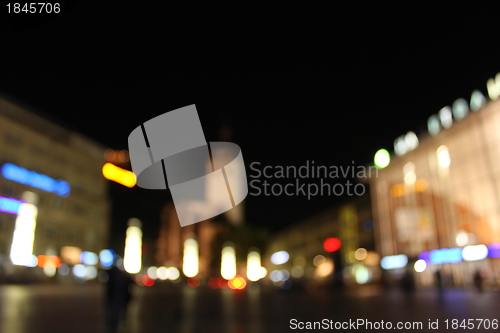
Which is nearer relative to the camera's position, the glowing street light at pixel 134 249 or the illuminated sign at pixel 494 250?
the illuminated sign at pixel 494 250

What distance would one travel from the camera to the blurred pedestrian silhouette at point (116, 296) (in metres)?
6.47

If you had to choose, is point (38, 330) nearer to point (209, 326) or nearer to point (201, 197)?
point (209, 326)

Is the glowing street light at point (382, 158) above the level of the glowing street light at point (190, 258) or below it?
above

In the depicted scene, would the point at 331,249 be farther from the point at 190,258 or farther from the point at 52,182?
the point at 190,258

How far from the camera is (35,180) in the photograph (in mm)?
52156

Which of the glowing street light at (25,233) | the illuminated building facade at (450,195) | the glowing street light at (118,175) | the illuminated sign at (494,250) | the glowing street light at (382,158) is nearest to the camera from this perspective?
the illuminated sign at (494,250)

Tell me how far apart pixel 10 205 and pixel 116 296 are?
48997 mm

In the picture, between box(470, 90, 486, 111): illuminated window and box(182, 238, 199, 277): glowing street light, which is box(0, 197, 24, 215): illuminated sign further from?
box(182, 238, 199, 277): glowing street light

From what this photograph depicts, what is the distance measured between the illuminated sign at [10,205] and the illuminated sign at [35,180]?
2693mm

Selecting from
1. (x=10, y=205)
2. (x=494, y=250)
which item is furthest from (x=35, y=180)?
(x=494, y=250)

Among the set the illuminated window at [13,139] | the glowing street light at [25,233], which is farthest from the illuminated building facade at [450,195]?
the illuminated window at [13,139]

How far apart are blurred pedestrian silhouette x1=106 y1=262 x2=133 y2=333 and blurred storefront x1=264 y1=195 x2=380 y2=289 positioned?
17.2 metres

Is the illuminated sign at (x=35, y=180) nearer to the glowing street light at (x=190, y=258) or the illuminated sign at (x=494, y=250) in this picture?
the illuminated sign at (x=494, y=250)

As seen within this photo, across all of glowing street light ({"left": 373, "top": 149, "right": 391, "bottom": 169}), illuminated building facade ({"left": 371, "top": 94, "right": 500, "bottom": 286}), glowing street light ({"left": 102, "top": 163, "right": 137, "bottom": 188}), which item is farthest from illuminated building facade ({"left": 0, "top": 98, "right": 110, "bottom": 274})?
illuminated building facade ({"left": 371, "top": 94, "right": 500, "bottom": 286})
